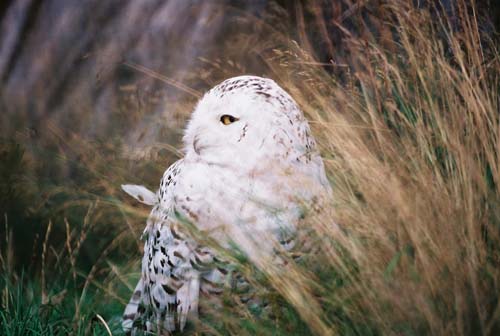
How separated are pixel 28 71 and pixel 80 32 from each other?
329 mm

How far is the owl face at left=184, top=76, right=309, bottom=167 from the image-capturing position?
187cm

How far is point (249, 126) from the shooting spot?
1.88 m

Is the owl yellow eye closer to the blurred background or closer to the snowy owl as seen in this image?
the snowy owl

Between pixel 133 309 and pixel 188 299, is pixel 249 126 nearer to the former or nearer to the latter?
pixel 188 299

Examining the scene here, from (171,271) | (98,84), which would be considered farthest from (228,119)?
(98,84)

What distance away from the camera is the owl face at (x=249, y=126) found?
1.87m

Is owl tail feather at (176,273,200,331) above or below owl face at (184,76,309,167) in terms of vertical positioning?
below

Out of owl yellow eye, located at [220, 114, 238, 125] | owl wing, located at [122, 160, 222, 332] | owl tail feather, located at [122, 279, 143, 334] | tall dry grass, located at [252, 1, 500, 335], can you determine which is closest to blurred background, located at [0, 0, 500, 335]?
owl tail feather, located at [122, 279, 143, 334]

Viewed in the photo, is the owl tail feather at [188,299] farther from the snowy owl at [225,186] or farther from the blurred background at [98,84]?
the blurred background at [98,84]

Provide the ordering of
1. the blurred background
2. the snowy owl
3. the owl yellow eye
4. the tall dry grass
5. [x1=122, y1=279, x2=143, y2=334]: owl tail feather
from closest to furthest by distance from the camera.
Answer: the tall dry grass < the snowy owl < the owl yellow eye < [x1=122, y1=279, x2=143, y2=334]: owl tail feather < the blurred background

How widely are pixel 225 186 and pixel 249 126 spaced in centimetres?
18

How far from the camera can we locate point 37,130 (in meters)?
3.15

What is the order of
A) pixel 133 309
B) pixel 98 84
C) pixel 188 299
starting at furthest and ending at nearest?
pixel 98 84 < pixel 133 309 < pixel 188 299

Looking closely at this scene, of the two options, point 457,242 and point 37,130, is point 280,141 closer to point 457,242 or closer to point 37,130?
point 457,242
